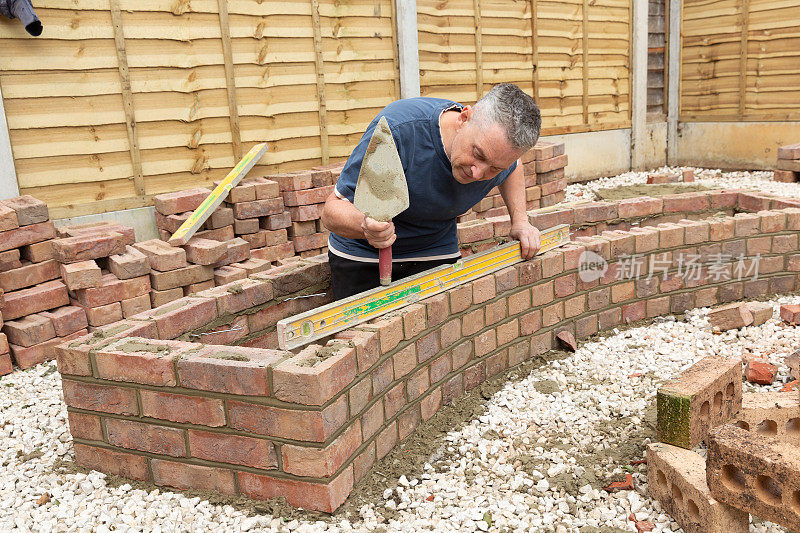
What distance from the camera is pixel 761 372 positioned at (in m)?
3.50

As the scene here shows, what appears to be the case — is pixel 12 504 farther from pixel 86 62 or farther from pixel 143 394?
pixel 86 62

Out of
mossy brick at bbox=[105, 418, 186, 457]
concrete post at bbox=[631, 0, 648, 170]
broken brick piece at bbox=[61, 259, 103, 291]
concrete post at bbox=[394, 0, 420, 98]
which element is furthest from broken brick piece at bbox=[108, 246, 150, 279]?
concrete post at bbox=[631, 0, 648, 170]

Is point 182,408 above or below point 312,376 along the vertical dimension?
below

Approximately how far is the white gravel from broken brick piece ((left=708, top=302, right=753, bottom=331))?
172 millimetres

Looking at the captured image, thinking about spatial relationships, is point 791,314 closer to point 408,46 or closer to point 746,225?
point 746,225

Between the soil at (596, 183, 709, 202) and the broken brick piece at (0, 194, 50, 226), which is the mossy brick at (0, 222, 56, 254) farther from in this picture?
the soil at (596, 183, 709, 202)

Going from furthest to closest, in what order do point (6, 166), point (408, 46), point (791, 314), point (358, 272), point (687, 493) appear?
point (408, 46) < point (6, 166) < point (791, 314) < point (358, 272) < point (687, 493)

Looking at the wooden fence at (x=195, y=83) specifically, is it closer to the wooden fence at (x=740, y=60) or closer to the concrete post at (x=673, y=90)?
the concrete post at (x=673, y=90)

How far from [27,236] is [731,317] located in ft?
15.8

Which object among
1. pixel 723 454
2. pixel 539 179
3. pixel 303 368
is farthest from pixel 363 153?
pixel 539 179

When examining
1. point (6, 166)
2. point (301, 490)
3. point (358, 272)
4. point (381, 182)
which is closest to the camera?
point (301, 490)

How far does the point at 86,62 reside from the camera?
5.77 meters

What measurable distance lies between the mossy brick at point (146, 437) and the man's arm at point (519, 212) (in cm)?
216

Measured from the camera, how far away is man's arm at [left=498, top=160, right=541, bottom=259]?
3750 mm
